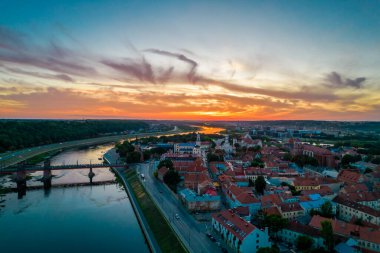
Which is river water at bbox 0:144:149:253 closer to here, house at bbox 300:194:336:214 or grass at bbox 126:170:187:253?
grass at bbox 126:170:187:253

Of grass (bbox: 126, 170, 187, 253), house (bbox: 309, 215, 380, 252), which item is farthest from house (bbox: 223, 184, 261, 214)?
grass (bbox: 126, 170, 187, 253)

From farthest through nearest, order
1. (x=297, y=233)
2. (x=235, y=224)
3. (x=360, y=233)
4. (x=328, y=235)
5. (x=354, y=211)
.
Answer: (x=354, y=211)
(x=235, y=224)
(x=297, y=233)
(x=360, y=233)
(x=328, y=235)

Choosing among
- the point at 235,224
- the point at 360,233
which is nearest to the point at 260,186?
the point at 235,224

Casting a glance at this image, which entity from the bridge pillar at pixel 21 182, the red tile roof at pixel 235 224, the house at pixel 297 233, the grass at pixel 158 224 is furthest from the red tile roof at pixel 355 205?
the bridge pillar at pixel 21 182

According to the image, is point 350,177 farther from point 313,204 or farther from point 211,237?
point 211,237

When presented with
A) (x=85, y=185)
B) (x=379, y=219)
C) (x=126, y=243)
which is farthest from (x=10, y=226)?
(x=379, y=219)

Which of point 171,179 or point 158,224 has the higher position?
point 171,179

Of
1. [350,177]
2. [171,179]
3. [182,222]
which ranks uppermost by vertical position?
[350,177]
